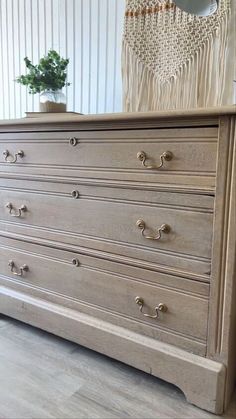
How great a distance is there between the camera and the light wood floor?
1.01 meters

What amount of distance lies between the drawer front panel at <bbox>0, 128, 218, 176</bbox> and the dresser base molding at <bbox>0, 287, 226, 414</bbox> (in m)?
0.55

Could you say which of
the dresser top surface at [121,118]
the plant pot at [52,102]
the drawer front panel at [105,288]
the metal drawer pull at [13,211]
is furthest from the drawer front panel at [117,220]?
the plant pot at [52,102]

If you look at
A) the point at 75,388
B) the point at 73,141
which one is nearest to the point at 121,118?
the point at 73,141

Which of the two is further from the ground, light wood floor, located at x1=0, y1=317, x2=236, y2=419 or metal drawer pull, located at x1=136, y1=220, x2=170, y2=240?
metal drawer pull, located at x1=136, y1=220, x2=170, y2=240

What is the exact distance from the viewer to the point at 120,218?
3.60 feet

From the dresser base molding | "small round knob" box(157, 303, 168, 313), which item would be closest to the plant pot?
the dresser base molding

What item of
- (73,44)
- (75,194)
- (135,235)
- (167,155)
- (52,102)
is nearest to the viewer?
(167,155)

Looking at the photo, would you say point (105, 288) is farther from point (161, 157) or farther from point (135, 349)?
point (161, 157)

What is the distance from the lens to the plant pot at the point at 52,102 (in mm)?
1447

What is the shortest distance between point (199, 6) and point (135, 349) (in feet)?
3.83

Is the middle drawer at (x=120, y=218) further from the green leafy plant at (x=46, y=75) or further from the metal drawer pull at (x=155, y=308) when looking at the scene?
the green leafy plant at (x=46, y=75)

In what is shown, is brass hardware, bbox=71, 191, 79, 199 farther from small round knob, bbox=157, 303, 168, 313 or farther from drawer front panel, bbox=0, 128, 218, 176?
small round knob, bbox=157, 303, 168, 313

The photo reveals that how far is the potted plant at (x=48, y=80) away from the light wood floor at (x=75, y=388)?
100 centimetres

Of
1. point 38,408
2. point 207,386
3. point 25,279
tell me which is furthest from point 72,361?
point 207,386
